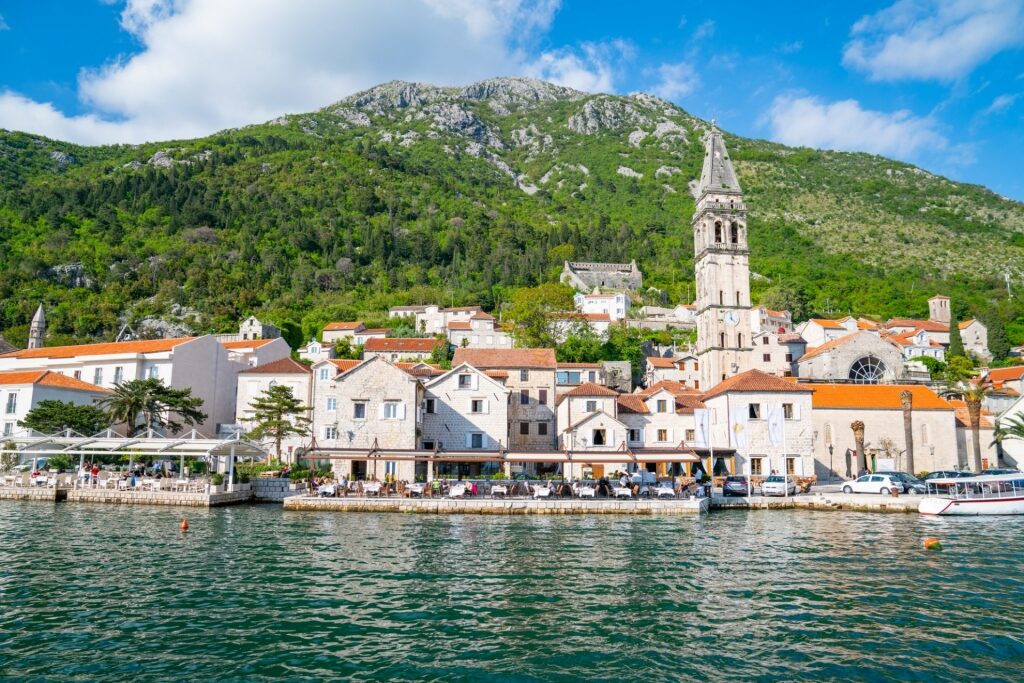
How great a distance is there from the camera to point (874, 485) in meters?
37.8

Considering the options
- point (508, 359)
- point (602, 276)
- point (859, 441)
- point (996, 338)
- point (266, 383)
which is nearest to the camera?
point (859, 441)

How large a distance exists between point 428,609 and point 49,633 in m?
7.96

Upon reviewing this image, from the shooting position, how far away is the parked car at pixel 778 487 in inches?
1487

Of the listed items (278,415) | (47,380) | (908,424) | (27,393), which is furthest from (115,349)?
(908,424)

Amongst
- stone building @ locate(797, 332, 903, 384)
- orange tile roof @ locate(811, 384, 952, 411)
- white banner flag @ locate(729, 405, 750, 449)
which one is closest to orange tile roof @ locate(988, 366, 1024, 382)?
stone building @ locate(797, 332, 903, 384)

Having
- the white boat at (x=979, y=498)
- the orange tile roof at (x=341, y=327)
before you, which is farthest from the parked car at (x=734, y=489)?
the orange tile roof at (x=341, y=327)

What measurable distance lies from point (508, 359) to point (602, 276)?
74278 mm

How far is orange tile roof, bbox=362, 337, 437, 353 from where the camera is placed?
259 ft

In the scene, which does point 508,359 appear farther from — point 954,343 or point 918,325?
point 918,325

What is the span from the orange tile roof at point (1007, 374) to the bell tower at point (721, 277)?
995 inches

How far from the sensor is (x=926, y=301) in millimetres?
106438

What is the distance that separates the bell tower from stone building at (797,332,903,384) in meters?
7.33

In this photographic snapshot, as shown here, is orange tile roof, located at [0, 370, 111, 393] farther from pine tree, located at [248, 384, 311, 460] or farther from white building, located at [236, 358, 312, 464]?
pine tree, located at [248, 384, 311, 460]

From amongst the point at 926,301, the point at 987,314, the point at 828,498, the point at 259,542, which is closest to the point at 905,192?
the point at 926,301
